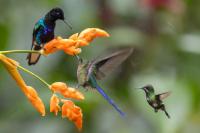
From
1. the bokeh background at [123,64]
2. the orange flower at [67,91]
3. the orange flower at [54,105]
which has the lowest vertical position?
the bokeh background at [123,64]

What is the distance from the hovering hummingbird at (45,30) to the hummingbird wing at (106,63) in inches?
4.7

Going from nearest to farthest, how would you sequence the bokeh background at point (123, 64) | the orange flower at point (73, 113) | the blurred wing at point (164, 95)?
the orange flower at point (73, 113) < the blurred wing at point (164, 95) < the bokeh background at point (123, 64)

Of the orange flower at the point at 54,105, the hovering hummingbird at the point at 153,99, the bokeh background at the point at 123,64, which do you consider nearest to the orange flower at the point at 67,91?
the orange flower at the point at 54,105

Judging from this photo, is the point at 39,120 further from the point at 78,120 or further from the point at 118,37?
the point at 78,120

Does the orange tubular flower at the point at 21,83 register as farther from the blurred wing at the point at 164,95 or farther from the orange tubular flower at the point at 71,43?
the blurred wing at the point at 164,95

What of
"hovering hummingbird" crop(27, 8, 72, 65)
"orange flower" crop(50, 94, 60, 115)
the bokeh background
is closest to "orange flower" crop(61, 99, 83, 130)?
"orange flower" crop(50, 94, 60, 115)

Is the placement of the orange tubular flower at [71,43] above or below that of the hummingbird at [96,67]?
above

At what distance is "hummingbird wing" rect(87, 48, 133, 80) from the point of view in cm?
146

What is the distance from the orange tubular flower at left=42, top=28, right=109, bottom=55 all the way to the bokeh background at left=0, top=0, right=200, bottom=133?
159 centimetres

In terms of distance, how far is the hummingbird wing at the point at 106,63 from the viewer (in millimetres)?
1464

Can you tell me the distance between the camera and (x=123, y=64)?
3479mm

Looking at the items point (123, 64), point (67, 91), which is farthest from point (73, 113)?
point (123, 64)

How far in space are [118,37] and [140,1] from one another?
0.85 ft

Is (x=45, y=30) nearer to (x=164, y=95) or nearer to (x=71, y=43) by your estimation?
(x=71, y=43)
